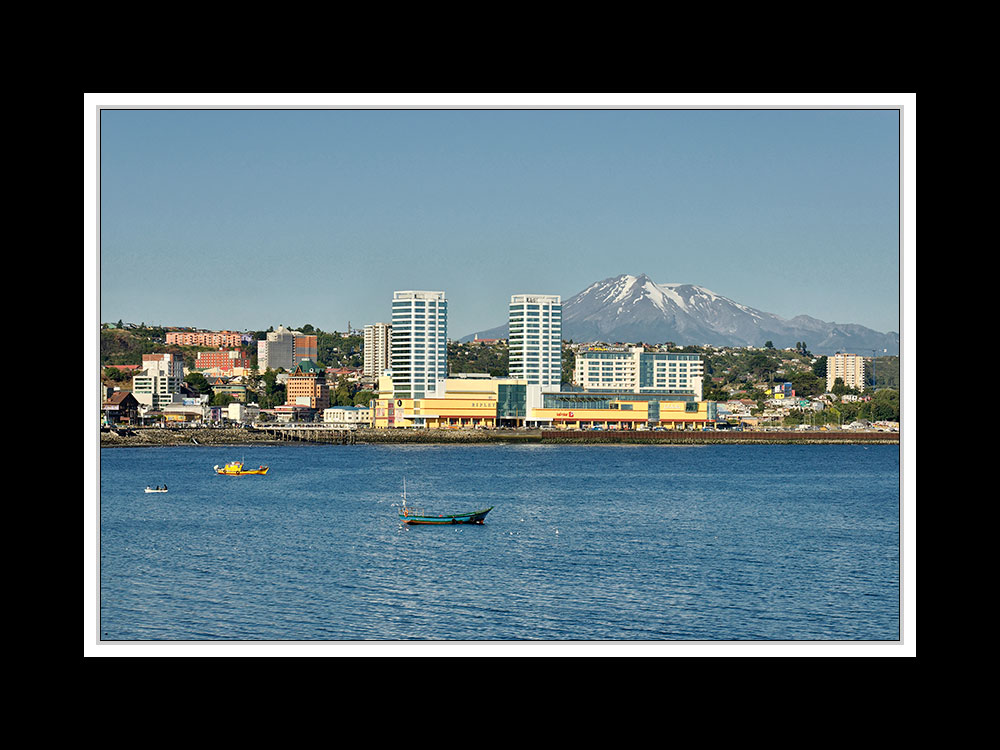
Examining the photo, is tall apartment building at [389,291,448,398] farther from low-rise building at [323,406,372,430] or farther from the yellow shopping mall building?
low-rise building at [323,406,372,430]

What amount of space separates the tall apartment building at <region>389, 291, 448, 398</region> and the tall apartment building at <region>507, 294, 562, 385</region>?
281 cm

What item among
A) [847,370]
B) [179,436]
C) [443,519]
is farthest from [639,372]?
[443,519]

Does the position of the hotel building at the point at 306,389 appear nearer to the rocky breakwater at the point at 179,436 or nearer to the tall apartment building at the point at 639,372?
the rocky breakwater at the point at 179,436

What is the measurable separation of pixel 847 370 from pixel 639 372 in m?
7.09

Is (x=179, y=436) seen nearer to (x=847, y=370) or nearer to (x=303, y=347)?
(x=303, y=347)

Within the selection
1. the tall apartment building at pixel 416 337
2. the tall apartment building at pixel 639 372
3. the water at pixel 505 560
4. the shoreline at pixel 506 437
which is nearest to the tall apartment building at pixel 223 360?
the shoreline at pixel 506 437

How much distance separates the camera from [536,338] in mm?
39000

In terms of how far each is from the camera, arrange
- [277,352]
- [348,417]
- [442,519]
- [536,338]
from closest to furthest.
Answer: [442,519]
[348,417]
[536,338]
[277,352]

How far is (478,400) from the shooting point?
36.1 m

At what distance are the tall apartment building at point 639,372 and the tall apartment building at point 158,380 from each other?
13535 mm

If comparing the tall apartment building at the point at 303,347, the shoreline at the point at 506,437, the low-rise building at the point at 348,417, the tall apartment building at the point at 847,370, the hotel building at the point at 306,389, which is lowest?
the shoreline at the point at 506,437

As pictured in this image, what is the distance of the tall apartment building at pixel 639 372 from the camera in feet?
130

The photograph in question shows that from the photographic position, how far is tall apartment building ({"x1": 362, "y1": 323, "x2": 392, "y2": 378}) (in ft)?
137
